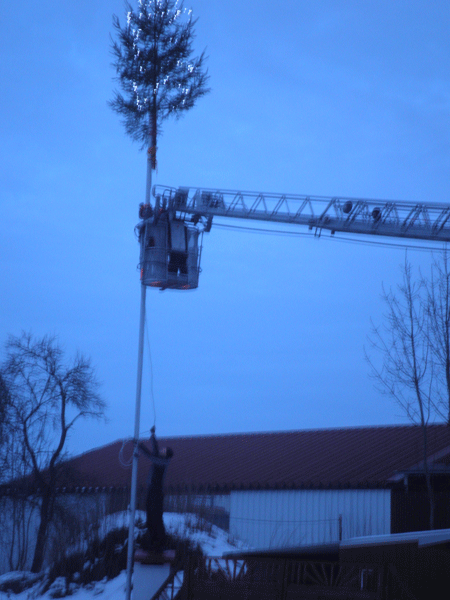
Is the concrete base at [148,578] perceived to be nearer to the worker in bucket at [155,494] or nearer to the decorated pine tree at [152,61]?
the worker in bucket at [155,494]

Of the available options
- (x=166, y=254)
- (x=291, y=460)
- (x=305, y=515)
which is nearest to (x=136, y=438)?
(x=166, y=254)

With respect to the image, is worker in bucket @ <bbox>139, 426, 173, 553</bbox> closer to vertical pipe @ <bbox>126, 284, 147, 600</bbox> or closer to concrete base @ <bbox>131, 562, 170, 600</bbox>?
vertical pipe @ <bbox>126, 284, 147, 600</bbox>

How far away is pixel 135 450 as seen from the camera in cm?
1440

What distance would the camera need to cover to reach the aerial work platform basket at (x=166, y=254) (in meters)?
16.1

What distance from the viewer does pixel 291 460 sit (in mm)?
25438

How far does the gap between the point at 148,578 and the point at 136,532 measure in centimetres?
267

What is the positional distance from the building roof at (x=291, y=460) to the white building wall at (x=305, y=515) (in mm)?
282

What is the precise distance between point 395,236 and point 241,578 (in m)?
9.51

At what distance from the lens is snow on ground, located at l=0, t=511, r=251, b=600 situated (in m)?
16.1

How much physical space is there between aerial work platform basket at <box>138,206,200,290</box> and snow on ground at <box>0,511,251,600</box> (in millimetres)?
5488

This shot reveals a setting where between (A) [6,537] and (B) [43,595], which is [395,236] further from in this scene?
(A) [6,537]

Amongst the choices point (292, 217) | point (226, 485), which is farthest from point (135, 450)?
point (226, 485)

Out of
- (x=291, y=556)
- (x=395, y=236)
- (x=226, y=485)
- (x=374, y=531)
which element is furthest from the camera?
(x=226, y=485)

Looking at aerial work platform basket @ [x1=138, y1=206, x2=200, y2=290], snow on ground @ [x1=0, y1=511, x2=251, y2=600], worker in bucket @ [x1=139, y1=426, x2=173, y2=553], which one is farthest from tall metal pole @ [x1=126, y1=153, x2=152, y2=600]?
snow on ground @ [x1=0, y1=511, x2=251, y2=600]
